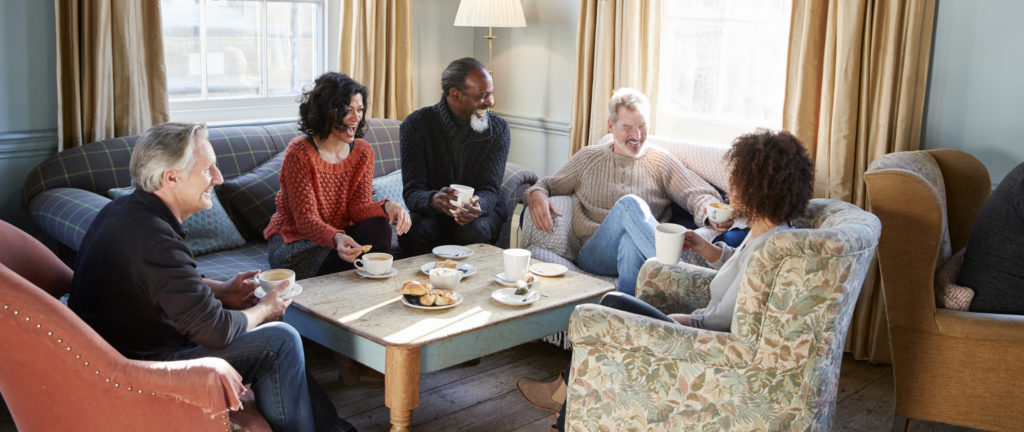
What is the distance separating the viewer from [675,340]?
2.09 m

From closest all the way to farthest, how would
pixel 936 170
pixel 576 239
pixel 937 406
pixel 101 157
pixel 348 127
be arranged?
pixel 937 406
pixel 936 170
pixel 348 127
pixel 101 157
pixel 576 239

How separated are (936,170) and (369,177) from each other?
2031 mm

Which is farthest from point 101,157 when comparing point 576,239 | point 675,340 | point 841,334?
point 841,334

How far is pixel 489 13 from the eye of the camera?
4.43m

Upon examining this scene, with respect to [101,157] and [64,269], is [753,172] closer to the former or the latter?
[64,269]

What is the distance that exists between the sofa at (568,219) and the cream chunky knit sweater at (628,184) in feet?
0.15

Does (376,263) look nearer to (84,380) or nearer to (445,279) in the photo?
(445,279)

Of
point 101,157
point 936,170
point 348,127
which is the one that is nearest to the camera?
point 936,170

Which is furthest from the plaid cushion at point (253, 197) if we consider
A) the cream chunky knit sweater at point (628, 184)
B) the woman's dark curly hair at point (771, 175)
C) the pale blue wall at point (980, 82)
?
the pale blue wall at point (980, 82)

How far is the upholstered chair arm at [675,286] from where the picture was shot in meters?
2.62

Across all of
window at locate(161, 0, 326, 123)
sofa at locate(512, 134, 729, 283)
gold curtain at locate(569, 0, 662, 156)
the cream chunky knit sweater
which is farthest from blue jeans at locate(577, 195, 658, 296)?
window at locate(161, 0, 326, 123)

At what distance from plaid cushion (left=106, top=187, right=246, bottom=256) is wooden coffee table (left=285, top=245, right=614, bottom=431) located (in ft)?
2.64

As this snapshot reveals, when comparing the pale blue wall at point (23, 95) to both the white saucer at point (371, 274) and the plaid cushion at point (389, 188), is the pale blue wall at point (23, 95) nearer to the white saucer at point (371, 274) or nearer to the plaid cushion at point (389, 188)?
the plaid cushion at point (389, 188)

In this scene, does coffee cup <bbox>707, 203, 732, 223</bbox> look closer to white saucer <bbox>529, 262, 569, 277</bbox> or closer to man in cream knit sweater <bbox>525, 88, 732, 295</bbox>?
man in cream knit sweater <bbox>525, 88, 732, 295</bbox>
